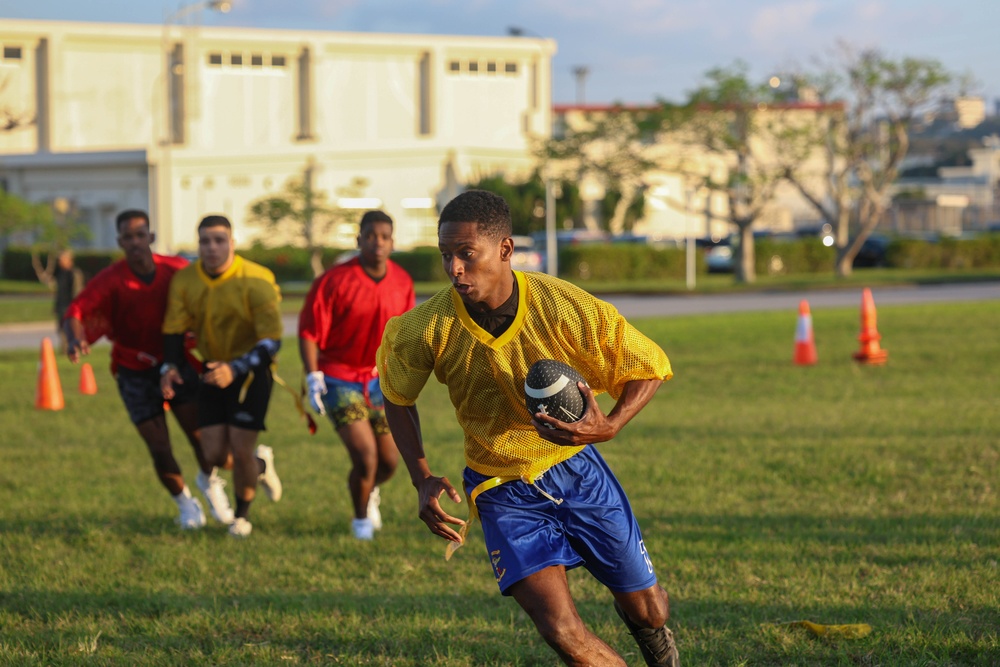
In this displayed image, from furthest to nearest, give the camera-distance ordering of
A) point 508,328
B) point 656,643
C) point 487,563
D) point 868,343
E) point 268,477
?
point 868,343
point 268,477
point 487,563
point 656,643
point 508,328

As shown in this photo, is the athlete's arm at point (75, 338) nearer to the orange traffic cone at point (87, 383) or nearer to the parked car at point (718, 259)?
the orange traffic cone at point (87, 383)

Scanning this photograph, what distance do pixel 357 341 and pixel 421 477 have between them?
12.4 ft

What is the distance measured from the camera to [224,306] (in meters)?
8.46

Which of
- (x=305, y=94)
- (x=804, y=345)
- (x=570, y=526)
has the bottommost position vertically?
(x=804, y=345)

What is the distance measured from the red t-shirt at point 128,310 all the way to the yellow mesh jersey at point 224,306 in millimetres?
284

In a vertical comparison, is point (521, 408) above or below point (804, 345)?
above

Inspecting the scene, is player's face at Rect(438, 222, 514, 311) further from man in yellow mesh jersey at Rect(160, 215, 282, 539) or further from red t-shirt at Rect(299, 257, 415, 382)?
man in yellow mesh jersey at Rect(160, 215, 282, 539)

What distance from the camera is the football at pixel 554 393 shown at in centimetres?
414

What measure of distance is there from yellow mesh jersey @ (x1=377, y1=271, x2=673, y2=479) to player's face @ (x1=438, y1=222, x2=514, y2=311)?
16 centimetres

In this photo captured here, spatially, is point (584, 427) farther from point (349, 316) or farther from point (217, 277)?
point (217, 277)

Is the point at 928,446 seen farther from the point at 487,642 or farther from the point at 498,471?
the point at 498,471

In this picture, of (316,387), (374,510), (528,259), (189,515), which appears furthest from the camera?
(528,259)

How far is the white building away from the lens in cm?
5472

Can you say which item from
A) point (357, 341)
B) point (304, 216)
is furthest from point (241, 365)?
point (304, 216)
